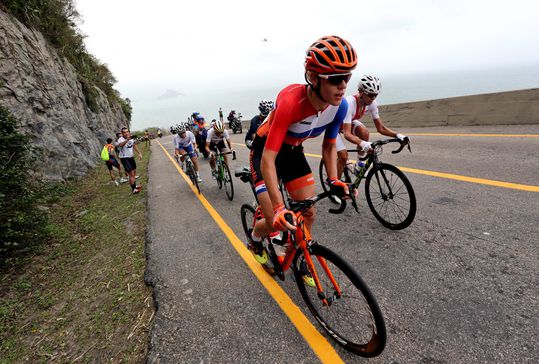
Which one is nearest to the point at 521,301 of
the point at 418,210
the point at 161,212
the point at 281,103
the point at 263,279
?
the point at 418,210

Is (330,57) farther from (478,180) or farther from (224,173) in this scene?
(224,173)

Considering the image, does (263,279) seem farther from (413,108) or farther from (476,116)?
(413,108)

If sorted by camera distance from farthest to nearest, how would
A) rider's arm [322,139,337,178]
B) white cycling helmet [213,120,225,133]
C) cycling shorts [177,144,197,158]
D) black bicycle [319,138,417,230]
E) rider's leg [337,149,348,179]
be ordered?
1. cycling shorts [177,144,197,158]
2. white cycling helmet [213,120,225,133]
3. rider's leg [337,149,348,179]
4. black bicycle [319,138,417,230]
5. rider's arm [322,139,337,178]

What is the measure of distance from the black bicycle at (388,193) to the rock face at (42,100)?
9.01m

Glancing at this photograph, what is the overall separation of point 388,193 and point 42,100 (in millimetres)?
13391

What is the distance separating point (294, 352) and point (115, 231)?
4867 millimetres

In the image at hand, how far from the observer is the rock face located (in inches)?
357

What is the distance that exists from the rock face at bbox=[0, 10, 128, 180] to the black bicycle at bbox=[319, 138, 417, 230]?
29.6 ft

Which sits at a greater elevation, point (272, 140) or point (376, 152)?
point (272, 140)

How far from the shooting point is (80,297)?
347 centimetres

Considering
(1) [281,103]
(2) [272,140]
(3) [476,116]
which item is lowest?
(3) [476,116]

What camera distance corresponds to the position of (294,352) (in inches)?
84.2

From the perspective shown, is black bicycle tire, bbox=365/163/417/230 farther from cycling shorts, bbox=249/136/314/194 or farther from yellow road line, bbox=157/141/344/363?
yellow road line, bbox=157/141/344/363

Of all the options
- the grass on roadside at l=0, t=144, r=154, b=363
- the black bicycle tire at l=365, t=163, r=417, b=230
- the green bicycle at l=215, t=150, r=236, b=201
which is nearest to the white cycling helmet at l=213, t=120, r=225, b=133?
the green bicycle at l=215, t=150, r=236, b=201
